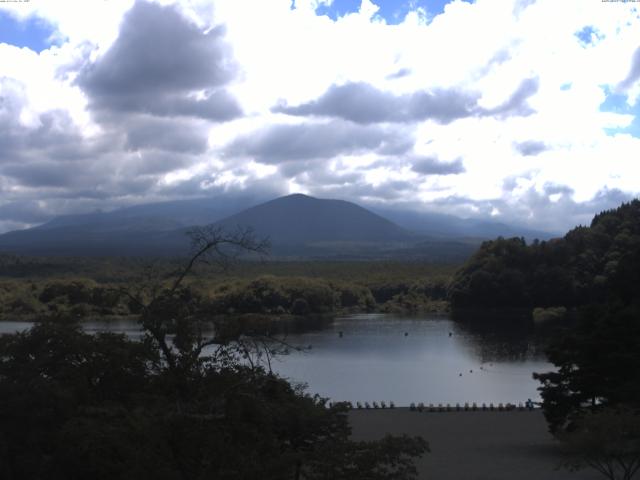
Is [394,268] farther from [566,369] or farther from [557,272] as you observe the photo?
[566,369]

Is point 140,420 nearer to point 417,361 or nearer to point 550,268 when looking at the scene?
point 417,361

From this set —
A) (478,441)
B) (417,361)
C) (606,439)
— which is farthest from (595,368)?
(417,361)

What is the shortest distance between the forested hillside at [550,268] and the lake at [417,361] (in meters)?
5.60

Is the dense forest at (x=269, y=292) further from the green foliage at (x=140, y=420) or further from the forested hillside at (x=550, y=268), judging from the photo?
the green foliage at (x=140, y=420)

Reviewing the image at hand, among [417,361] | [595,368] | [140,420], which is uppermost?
[140,420]

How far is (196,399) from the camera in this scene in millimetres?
5930

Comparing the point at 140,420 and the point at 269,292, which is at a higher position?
the point at 140,420

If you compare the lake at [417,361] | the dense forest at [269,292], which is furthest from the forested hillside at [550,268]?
the lake at [417,361]

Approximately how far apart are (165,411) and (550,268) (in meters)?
51.6

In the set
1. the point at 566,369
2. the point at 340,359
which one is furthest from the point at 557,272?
the point at 566,369

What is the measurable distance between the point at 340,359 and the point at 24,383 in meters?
26.6

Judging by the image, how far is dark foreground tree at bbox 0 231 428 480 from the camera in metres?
5.41

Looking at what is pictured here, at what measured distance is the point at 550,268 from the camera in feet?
177

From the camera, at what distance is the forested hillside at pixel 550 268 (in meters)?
52.4
